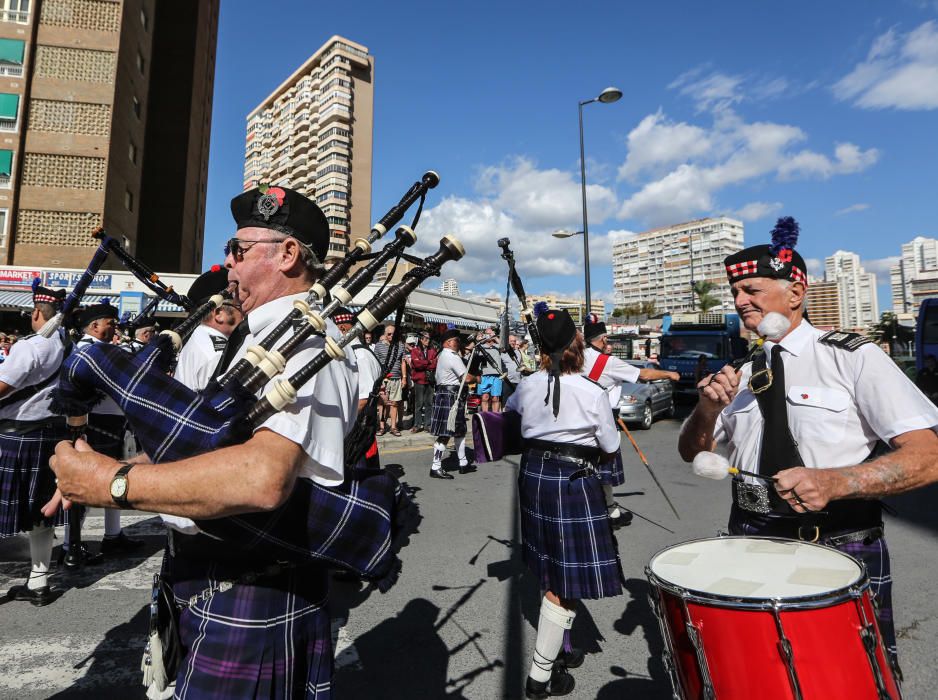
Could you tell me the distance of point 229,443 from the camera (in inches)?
47.1

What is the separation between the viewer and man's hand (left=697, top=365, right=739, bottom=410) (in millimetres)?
2127

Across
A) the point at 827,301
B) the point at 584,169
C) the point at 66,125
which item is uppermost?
the point at 827,301

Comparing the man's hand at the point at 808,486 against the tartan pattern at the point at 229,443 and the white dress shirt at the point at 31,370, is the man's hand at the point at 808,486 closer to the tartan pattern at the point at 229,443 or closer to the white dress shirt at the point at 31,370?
the tartan pattern at the point at 229,443

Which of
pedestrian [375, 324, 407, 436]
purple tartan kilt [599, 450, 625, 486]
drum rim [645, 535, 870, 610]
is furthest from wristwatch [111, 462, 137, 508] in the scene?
pedestrian [375, 324, 407, 436]

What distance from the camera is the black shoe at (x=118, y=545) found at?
484 centimetres

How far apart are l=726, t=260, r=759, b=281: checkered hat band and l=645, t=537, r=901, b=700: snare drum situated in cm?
113

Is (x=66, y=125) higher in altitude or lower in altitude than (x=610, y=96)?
higher

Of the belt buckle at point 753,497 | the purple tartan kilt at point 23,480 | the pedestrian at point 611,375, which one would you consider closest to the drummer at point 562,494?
the pedestrian at point 611,375

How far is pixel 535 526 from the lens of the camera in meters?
3.14

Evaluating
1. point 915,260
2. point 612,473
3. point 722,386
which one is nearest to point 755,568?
point 722,386

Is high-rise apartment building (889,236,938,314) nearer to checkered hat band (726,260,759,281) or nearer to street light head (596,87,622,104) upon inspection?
street light head (596,87,622,104)

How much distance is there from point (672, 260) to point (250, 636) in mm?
140435

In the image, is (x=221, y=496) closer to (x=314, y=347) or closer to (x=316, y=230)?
(x=314, y=347)

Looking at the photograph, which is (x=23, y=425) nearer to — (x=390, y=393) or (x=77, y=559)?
(x=77, y=559)
